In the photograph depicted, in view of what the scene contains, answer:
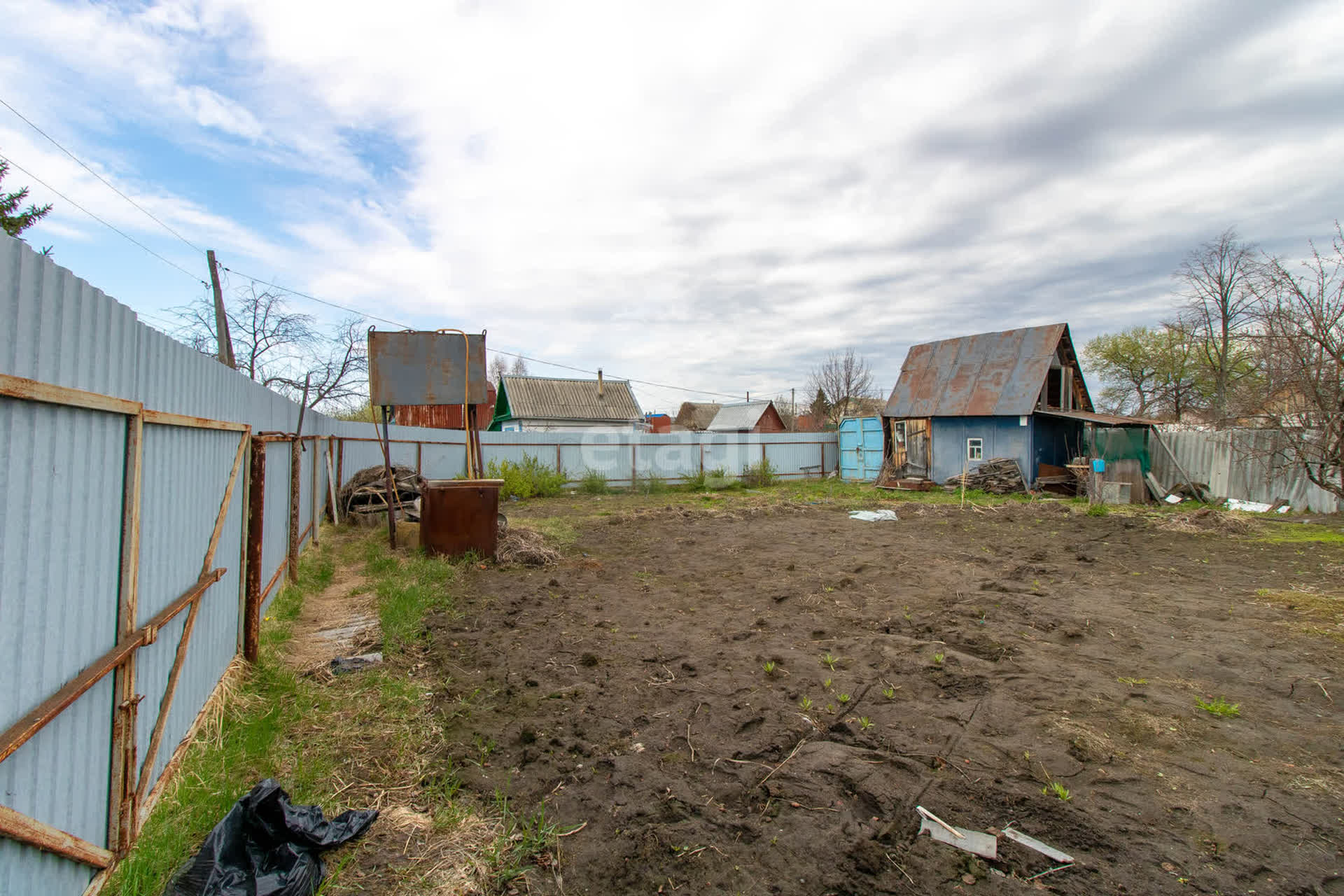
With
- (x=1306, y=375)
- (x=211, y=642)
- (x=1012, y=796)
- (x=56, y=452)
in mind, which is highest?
(x=1306, y=375)

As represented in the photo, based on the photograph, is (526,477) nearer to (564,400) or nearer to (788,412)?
(564,400)

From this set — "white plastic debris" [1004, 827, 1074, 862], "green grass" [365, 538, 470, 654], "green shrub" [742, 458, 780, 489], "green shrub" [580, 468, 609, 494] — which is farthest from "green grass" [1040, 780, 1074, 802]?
"green shrub" [742, 458, 780, 489]

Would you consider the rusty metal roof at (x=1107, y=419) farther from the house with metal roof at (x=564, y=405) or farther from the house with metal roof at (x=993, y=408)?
the house with metal roof at (x=564, y=405)

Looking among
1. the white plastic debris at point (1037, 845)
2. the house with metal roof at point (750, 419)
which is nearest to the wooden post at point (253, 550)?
the white plastic debris at point (1037, 845)

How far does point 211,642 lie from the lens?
3.52 meters

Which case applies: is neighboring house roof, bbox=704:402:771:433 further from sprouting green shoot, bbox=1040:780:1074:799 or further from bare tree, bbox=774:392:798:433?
sprouting green shoot, bbox=1040:780:1074:799

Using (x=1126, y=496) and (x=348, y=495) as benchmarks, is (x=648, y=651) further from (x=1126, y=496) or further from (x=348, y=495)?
(x=1126, y=496)

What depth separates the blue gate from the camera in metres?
20.9

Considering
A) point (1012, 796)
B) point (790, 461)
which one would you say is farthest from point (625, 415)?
point (1012, 796)

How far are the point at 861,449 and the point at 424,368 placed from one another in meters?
16.0

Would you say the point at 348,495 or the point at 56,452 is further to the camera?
the point at 348,495

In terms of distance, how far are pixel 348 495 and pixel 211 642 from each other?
8.47m

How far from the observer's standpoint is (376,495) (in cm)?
1137

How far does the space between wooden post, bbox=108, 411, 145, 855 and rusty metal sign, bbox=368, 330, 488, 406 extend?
22.1ft
